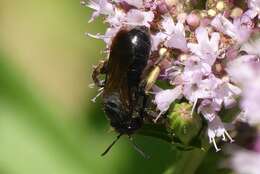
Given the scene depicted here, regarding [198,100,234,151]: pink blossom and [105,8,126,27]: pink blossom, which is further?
[105,8,126,27]: pink blossom

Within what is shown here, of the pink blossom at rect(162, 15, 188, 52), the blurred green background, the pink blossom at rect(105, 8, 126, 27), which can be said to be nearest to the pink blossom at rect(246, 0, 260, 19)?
the pink blossom at rect(162, 15, 188, 52)

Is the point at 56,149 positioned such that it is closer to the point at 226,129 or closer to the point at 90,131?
the point at 90,131

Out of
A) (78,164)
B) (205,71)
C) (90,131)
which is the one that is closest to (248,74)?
(205,71)

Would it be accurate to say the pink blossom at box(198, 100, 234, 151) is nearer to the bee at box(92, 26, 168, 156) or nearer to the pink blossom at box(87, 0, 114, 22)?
the bee at box(92, 26, 168, 156)

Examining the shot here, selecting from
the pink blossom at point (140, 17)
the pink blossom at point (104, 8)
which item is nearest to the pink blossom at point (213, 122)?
the pink blossom at point (140, 17)

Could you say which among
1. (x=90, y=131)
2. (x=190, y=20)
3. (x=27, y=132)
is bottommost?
(x=90, y=131)

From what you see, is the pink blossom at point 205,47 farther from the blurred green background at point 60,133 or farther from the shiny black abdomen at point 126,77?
the blurred green background at point 60,133

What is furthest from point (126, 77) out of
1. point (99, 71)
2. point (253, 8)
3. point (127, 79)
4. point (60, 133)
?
point (60, 133)
